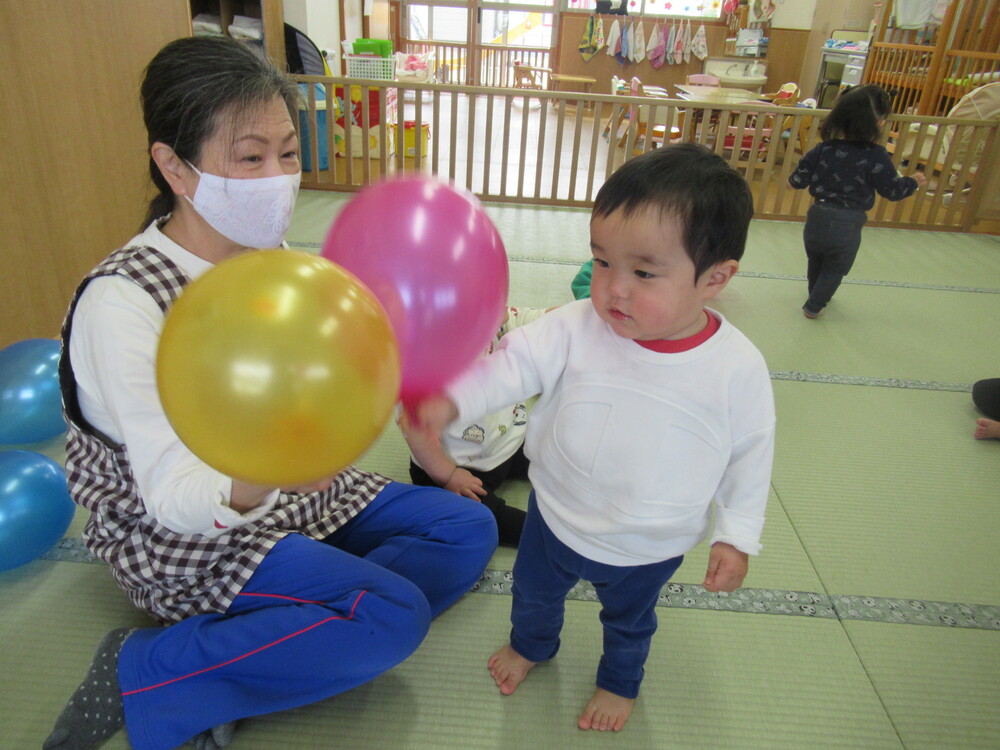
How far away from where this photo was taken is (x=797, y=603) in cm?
137

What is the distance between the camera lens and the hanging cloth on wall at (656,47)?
27.7 feet

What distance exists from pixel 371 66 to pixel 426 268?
4.24 m

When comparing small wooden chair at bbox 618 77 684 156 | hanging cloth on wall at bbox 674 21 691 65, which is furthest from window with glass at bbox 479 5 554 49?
small wooden chair at bbox 618 77 684 156

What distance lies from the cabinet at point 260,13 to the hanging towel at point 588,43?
553 cm

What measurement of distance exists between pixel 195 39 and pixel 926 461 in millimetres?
2066

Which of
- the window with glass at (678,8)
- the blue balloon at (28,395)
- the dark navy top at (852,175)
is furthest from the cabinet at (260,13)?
the window with glass at (678,8)

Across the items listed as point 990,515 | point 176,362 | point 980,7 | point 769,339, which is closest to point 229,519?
point 176,362

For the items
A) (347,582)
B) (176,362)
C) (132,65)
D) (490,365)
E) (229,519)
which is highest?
(132,65)

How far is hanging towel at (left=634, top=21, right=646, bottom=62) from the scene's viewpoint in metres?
8.42

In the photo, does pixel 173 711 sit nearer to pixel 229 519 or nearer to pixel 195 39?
pixel 229 519

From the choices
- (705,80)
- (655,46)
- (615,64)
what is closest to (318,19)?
(705,80)

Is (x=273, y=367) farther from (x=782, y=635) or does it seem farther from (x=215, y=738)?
(x=782, y=635)

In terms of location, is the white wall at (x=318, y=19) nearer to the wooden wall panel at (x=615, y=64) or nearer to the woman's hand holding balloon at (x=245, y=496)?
the wooden wall panel at (x=615, y=64)

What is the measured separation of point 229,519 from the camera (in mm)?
794
